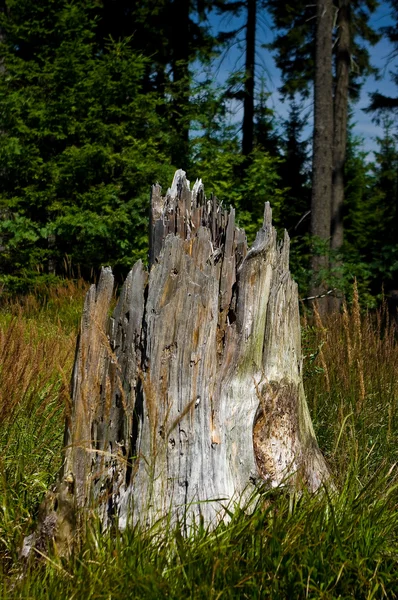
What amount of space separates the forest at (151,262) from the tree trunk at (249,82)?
0.15ft

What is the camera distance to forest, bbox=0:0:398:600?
226 cm

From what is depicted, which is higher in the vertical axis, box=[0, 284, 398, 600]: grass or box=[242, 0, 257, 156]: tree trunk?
box=[242, 0, 257, 156]: tree trunk

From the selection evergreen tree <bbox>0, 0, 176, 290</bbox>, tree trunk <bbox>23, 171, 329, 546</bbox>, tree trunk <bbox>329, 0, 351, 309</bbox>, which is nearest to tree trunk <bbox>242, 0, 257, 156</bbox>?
tree trunk <bbox>329, 0, 351, 309</bbox>

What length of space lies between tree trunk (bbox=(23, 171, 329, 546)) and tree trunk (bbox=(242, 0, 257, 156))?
16.2m

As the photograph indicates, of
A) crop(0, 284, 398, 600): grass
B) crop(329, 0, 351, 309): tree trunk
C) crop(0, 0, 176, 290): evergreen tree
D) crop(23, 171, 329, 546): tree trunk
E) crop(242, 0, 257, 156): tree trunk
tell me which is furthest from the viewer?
crop(242, 0, 257, 156): tree trunk

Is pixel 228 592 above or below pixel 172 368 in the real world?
below

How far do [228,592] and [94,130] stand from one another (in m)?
10.4

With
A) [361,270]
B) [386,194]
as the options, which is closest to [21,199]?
[361,270]

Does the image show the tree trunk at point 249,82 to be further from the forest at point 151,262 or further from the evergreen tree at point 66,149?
the evergreen tree at point 66,149

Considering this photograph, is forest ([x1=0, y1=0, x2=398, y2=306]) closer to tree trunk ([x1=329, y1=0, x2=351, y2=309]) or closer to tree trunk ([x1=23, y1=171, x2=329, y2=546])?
tree trunk ([x1=329, y1=0, x2=351, y2=309])

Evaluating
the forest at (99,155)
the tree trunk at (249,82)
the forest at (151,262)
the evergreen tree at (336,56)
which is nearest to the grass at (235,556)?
the forest at (151,262)

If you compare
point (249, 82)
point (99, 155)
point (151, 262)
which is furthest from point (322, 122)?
point (151, 262)

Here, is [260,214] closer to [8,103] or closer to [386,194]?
[8,103]

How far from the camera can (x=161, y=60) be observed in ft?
54.6
